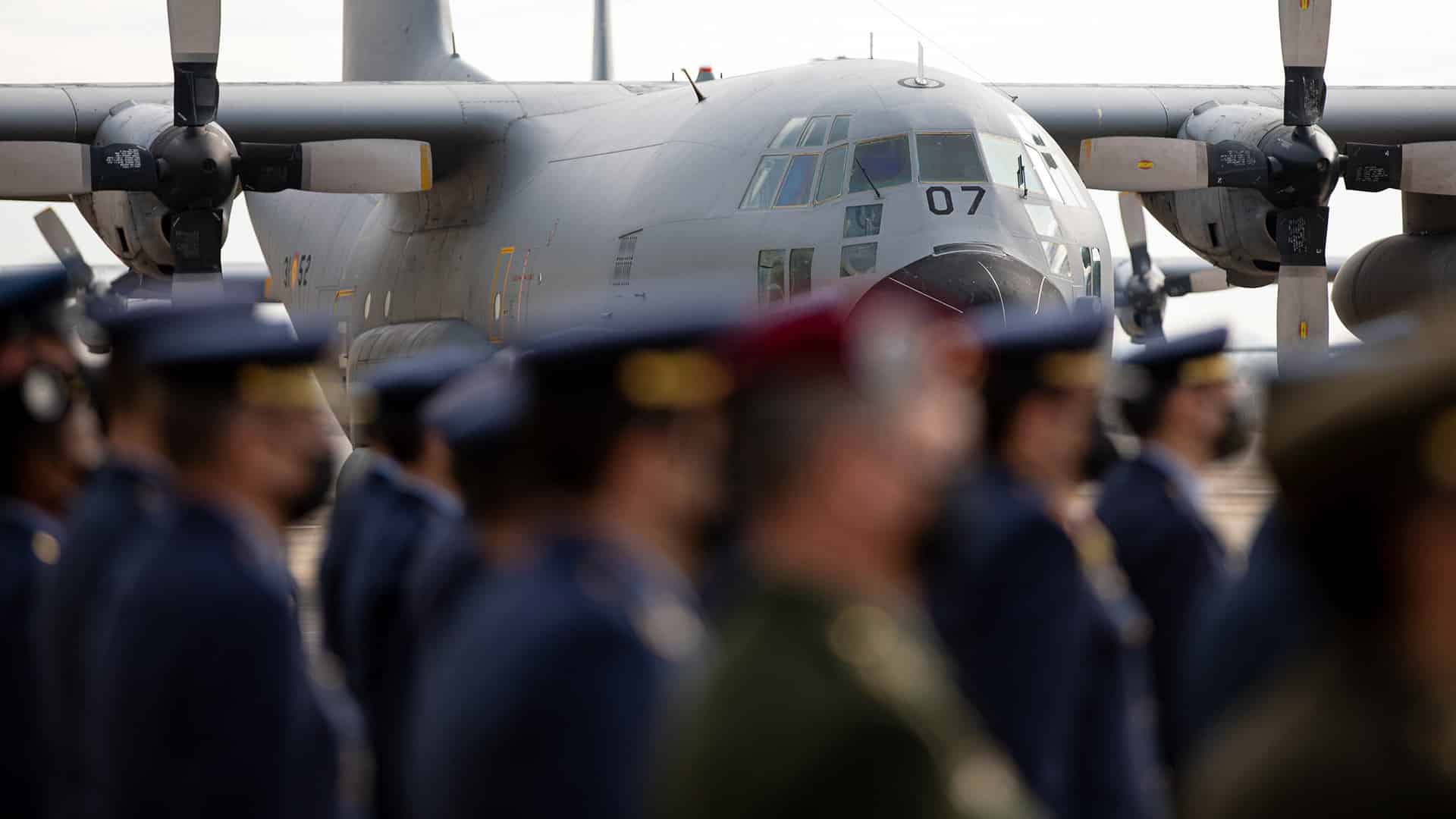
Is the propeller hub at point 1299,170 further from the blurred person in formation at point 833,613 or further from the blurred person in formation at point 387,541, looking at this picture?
the blurred person in formation at point 833,613

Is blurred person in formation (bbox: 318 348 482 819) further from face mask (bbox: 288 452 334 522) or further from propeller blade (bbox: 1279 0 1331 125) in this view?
propeller blade (bbox: 1279 0 1331 125)

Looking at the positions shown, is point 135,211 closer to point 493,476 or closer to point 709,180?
point 709,180

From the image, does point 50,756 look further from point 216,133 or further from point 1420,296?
point 1420,296

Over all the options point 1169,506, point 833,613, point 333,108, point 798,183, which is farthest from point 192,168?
point 833,613

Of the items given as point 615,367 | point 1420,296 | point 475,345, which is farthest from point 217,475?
point 1420,296

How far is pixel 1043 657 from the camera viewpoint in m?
3.42

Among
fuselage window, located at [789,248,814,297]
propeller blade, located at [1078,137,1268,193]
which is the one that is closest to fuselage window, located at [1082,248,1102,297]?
fuselage window, located at [789,248,814,297]

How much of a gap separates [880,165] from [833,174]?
35 centimetres

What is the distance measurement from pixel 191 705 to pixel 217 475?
47cm

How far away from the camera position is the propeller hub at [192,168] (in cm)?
1630

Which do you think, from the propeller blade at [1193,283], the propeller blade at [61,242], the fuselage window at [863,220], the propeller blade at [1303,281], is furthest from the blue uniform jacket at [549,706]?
the propeller blade at [61,242]

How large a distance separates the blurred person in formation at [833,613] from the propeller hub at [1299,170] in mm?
15527

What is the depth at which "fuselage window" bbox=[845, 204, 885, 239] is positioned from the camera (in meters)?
12.4

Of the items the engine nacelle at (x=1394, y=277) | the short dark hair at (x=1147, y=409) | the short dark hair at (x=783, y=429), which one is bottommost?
the engine nacelle at (x=1394, y=277)
